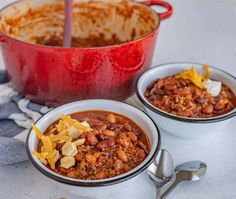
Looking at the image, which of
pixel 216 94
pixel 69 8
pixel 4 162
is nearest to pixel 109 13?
pixel 69 8

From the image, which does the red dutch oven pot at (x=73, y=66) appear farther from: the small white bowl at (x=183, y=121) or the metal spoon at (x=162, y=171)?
the metal spoon at (x=162, y=171)

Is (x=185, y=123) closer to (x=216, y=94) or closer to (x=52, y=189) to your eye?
(x=216, y=94)

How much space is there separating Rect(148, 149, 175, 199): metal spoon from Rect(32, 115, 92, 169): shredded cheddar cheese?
0.44ft

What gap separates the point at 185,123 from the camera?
75 centimetres

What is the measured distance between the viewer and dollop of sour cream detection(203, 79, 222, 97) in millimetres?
827

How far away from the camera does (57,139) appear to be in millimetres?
669

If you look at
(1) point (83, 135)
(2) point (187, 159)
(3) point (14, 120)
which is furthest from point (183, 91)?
(3) point (14, 120)

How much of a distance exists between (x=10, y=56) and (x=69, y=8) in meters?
0.19

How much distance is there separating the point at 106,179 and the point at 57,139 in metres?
0.12

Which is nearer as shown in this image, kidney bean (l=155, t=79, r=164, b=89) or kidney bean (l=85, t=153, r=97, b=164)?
kidney bean (l=85, t=153, r=97, b=164)

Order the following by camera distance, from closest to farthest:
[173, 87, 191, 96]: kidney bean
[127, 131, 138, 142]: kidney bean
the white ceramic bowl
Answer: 1. the white ceramic bowl
2. [127, 131, 138, 142]: kidney bean
3. [173, 87, 191, 96]: kidney bean

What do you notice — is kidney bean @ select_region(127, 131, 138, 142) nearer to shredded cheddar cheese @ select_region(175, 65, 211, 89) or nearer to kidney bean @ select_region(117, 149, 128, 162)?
kidney bean @ select_region(117, 149, 128, 162)

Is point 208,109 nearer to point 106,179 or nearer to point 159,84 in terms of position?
point 159,84

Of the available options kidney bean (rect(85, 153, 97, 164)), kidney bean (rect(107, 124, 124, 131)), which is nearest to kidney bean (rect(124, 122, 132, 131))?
kidney bean (rect(107, 124, 124, 131))
